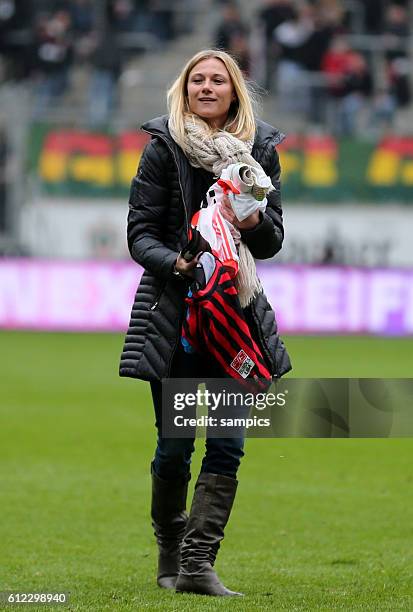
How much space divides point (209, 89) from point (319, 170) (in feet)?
64.8

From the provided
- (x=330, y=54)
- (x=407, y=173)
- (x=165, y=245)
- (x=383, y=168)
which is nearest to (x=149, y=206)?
(x=165, y=245)

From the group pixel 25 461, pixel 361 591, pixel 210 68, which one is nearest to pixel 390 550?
pixel 361 591

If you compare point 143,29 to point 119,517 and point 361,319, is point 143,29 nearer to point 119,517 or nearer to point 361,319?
point 361,319

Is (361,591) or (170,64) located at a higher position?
(170,64)

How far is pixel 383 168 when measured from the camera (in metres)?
24.6

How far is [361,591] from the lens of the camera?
5.07 meters

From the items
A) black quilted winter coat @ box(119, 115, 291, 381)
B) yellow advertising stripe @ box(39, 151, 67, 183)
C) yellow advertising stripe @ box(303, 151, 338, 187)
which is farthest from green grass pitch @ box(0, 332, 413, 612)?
yellow advertising stripe @ box(303, 151, 338, 187)

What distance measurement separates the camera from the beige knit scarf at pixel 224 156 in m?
4.77

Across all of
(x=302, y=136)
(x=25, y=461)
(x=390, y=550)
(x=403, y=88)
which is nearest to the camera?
(x=390, y=550)

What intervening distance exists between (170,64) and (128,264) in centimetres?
559

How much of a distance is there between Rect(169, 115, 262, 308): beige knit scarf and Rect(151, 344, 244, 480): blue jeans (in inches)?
11.4

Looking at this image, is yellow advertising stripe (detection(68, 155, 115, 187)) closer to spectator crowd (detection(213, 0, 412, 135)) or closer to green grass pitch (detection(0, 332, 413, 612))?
spectator crowd (detection(213, 0, 412, 135))

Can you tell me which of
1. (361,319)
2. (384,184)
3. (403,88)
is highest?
(403,88)

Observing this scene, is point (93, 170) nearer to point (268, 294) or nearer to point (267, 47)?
point (268, 294)
